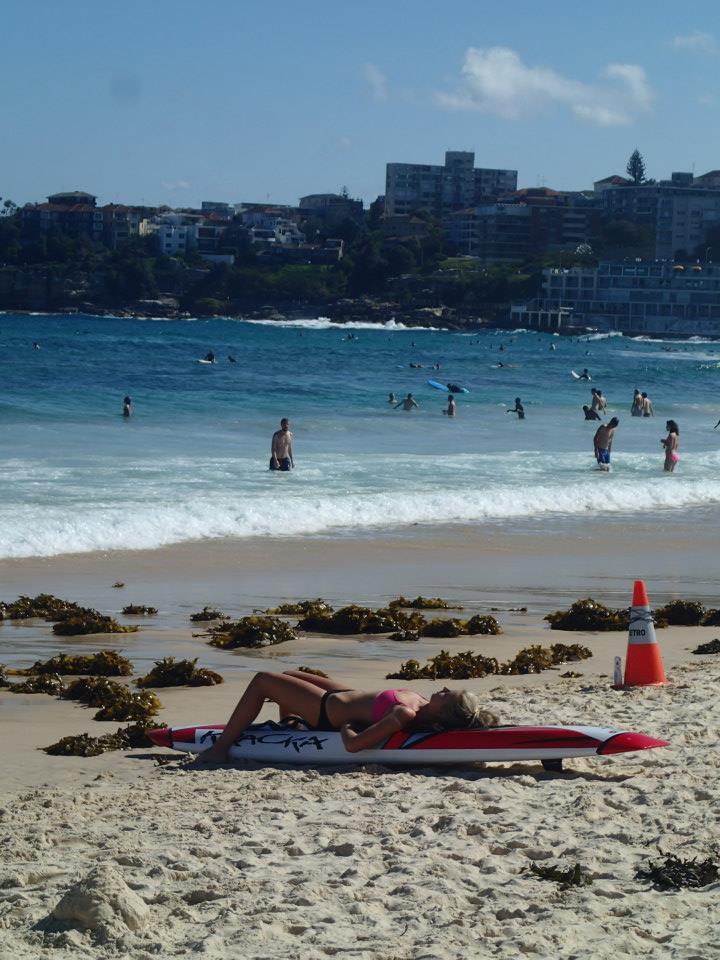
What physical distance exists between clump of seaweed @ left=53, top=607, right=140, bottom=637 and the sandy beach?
208 cm

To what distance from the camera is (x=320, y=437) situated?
33344 millimetres

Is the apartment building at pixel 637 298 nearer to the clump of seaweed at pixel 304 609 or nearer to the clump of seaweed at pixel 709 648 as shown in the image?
the clump of seaweed at pixel 304 609

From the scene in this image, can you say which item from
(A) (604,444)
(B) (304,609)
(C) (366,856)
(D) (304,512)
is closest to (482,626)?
(B) (304,609)

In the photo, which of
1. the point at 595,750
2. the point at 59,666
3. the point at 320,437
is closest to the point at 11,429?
the point at 320,437

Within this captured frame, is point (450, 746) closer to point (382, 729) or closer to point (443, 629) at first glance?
point (382, 729)

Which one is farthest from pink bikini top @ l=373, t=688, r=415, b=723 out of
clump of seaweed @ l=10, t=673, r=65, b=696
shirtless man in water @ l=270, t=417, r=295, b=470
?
shirtless man in water @ l=270, t=417, r=295, b=470

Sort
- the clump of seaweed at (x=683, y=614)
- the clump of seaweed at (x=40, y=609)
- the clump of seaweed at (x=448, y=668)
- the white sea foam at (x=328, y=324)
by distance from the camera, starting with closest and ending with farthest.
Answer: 1. the clump of seaweed at (x=448, y=668)
2. the clump of seaweed at (x=40, y=609)
3. the clump of seaweed at (x=683, y=614)
4. the white sea foam at (x=328, y=324)

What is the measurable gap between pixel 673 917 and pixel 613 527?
14.5m

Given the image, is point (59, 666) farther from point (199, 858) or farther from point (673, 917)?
point (673, 917)

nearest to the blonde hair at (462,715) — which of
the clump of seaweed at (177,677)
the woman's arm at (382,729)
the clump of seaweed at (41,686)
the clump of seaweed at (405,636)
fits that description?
the woman's arm at (382,729)

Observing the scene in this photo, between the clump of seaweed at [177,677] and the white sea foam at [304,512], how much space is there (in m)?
6.80

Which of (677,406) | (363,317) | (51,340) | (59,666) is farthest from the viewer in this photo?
(363,317)

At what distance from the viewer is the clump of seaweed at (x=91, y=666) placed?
9.38 metres

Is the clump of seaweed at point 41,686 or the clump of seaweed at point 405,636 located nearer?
the clump of seaweed at point 41,686
